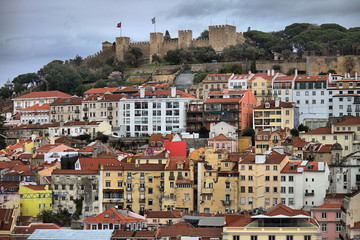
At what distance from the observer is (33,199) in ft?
188

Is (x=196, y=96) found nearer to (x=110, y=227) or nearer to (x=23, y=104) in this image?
(x=23, y=104)

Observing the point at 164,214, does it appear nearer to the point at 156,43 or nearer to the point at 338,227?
the point at 338,227

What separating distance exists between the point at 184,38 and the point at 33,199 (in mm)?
51070

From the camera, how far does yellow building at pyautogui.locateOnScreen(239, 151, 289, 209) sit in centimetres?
5500

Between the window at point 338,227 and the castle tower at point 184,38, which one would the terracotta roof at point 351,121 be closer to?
the window at point 338,227

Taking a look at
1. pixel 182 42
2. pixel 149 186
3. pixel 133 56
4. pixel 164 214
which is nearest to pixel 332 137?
pixel 149 186

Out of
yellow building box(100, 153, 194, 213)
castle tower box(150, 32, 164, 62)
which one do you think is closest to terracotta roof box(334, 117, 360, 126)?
yellow building box(100, 153, 194, 213)

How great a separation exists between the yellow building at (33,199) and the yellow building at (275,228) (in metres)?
17.7

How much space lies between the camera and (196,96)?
3378 inches

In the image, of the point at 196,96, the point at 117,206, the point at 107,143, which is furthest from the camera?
the point at 196,96

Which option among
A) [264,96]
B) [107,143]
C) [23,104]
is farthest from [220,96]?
[23,104]

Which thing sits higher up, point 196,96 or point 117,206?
point 196,96

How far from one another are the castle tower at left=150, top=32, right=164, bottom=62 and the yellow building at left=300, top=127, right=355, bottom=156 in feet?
140

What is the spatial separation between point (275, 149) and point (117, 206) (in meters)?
11.5
